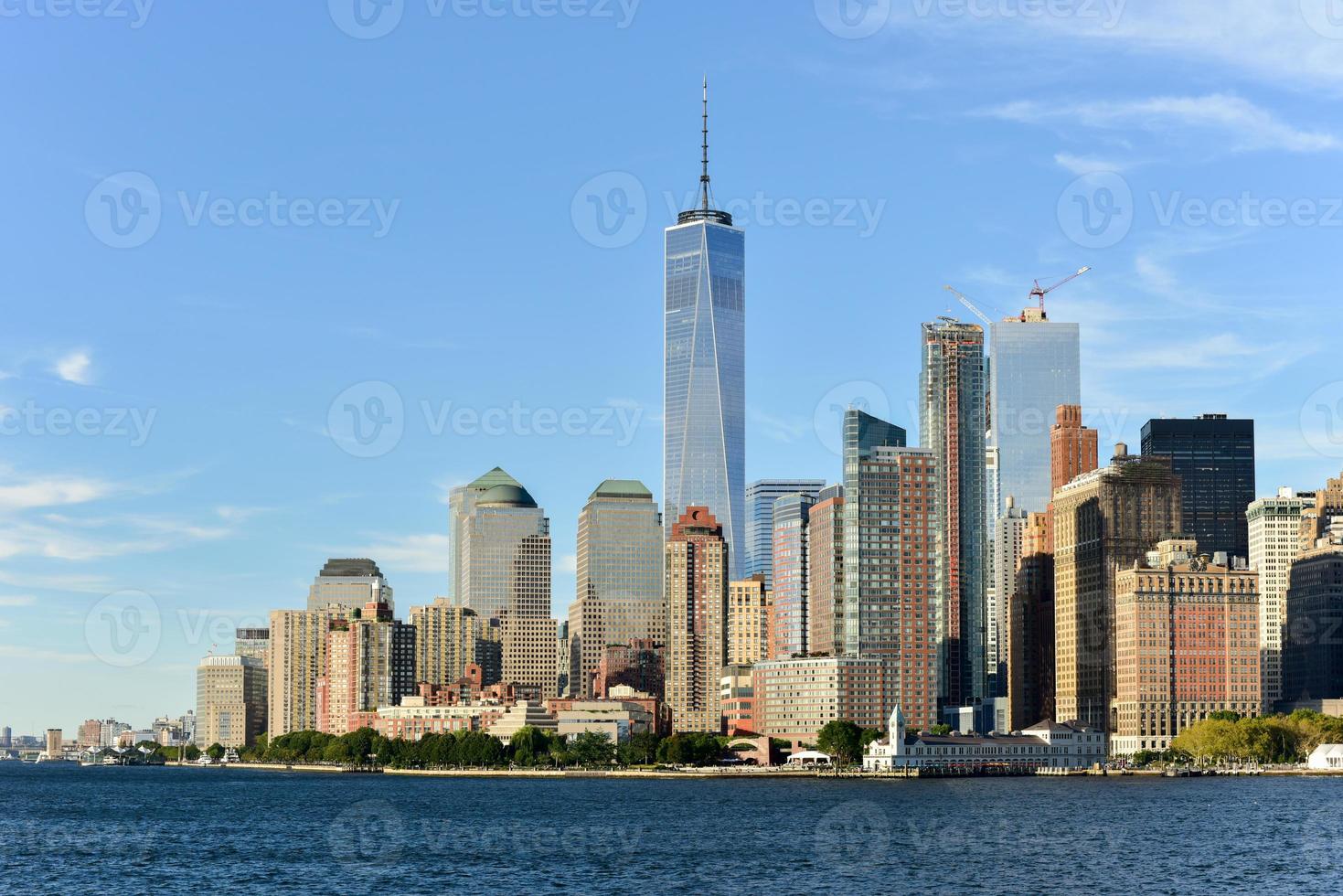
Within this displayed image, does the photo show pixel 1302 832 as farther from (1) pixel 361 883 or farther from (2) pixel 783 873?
(1) pixel 361 883

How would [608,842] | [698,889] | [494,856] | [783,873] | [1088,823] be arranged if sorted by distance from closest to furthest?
1. [698,889]
2. [783,873]
3. [494,856]
4. [608,842]
5. [1088,823]

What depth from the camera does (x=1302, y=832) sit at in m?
167

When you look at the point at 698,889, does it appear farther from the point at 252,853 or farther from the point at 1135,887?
the point at 252,853

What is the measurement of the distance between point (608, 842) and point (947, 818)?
42302 millimetres

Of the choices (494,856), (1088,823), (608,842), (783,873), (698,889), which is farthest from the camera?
(1088,823)

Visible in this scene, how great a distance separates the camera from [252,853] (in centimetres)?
15562

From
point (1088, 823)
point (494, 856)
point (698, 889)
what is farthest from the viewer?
point (1088, 823)

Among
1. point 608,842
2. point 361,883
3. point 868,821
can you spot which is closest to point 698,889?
point 361,883

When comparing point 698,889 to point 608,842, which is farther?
point 608,842

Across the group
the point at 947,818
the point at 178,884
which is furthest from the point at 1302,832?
the point at 178,884

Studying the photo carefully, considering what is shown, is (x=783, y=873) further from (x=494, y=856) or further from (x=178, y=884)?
(x=178, y=884)

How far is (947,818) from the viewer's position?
188750 mm

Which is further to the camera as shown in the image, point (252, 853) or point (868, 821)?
point (868, 821)

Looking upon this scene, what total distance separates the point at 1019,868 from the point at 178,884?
5925 centimetres
